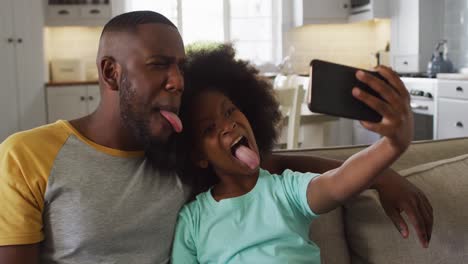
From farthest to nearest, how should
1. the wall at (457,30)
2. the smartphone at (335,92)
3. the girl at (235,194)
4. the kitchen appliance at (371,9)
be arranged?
1. the kitchen appliance at (371,9)
2. the wall at (457,30)
3. the girl at (235,194)
4. the smartphone at (335,92)

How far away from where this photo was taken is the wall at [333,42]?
20.2 feet

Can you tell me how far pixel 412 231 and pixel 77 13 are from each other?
15.9 ft

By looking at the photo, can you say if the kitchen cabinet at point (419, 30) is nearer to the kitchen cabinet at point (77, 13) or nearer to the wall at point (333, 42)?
the wall at point (333, 42)

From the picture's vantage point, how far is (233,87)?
1235 millimetres

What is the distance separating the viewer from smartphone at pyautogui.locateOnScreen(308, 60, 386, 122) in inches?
28.7

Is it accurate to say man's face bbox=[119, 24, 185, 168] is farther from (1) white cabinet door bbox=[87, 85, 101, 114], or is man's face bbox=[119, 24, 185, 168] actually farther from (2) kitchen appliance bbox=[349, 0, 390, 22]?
(2) kitchen appliance bbox=[349, 0, 390, 22]

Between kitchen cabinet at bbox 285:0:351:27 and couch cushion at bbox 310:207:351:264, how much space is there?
487cm

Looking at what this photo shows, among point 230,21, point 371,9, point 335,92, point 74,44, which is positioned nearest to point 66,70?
point 74,44

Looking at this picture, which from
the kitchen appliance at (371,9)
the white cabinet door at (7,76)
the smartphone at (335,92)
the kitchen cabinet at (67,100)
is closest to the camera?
the smartphone at (335,92)

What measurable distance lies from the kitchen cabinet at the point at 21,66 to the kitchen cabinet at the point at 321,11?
2.61 metres

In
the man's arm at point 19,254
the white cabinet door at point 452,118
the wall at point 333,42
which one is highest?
the wall at point 333,42

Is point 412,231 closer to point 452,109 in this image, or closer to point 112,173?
point 112,173

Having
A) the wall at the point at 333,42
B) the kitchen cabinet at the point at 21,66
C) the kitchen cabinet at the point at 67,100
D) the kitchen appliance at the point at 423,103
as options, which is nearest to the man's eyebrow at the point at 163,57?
the kitchen appliance at the point at 423,103

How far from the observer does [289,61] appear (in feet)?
19.9
